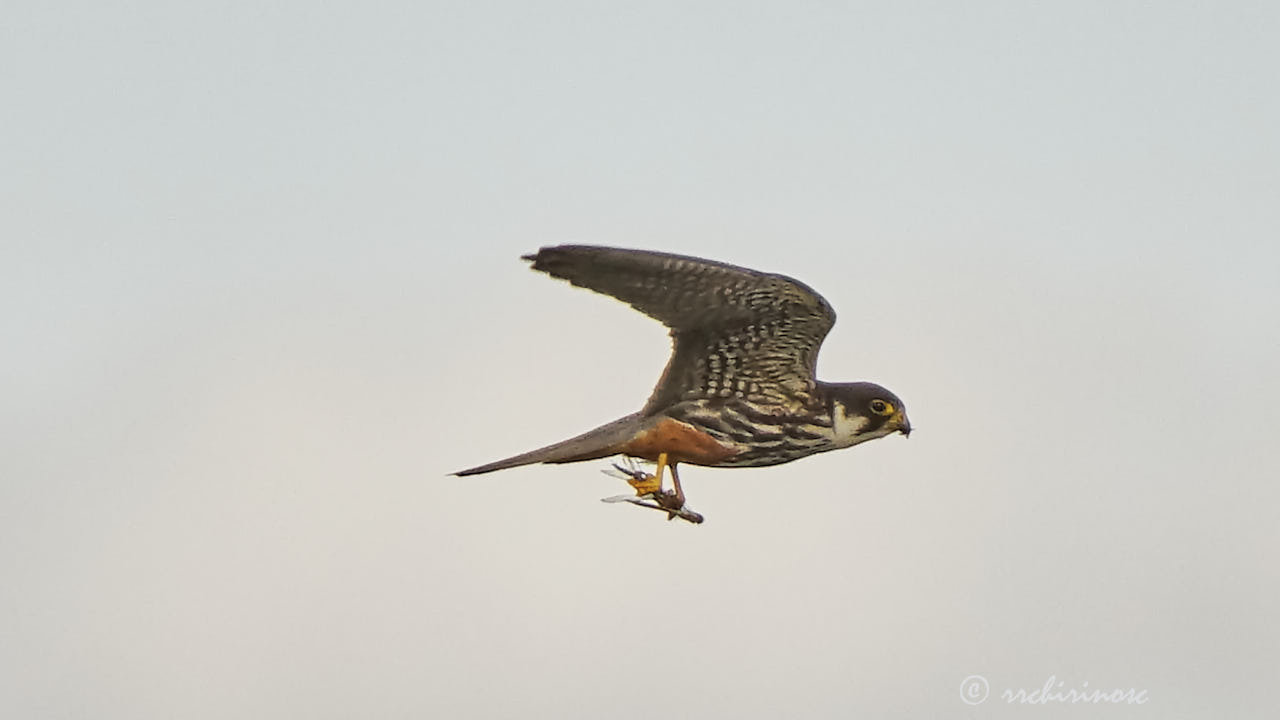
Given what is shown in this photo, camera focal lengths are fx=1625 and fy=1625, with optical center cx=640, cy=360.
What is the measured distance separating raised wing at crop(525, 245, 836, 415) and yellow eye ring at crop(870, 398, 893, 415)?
59 centimetres

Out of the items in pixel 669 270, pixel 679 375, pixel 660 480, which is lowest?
pixel 660 480

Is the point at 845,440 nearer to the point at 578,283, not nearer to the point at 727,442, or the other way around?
the point at 727,442

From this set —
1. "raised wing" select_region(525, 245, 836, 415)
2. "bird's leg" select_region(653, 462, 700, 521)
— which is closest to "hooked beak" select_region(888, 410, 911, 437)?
"raised wing" select_region(525, 245, 836, 415)

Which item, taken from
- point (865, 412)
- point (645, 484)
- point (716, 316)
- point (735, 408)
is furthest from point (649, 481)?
point (865, 412)

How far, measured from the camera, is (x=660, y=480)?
48.3 ft

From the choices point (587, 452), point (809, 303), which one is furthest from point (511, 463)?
point (809, 303)

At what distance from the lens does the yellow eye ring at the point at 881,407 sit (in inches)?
578

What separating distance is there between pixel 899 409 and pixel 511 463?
140 inches

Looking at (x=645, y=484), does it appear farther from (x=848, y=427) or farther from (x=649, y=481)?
(x=848, y=427)

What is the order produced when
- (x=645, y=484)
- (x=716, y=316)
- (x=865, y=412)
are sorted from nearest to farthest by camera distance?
(x=716, y=316) → (x=865, y=412) → (x=645, y=484)

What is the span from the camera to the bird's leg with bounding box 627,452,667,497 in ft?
48.4

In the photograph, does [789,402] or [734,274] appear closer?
[734,274]

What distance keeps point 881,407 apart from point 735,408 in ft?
4.32

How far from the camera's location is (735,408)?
14.7m
